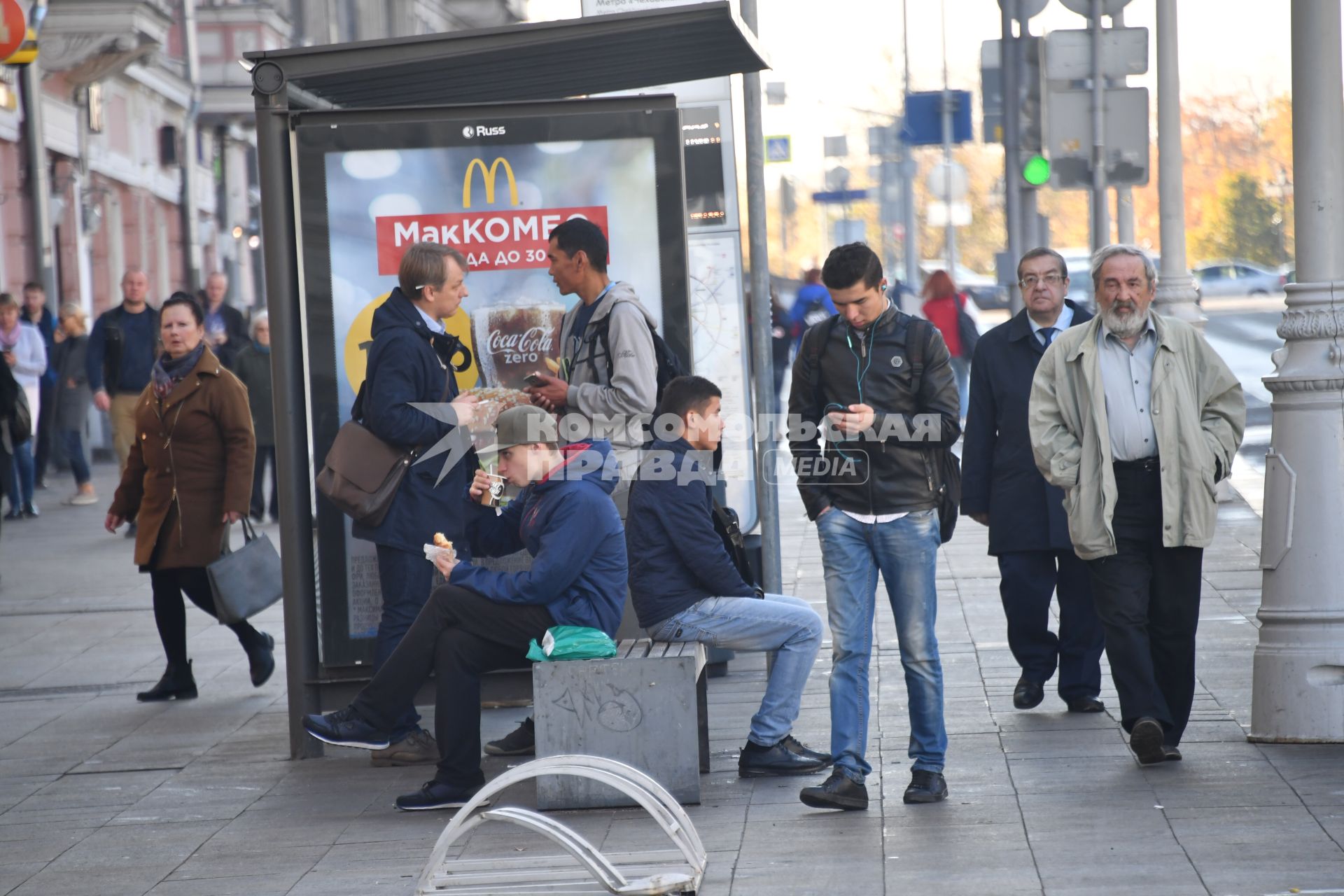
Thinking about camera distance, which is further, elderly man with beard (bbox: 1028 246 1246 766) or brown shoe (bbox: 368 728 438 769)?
brown shoe (bbox: 368 728 438 769)

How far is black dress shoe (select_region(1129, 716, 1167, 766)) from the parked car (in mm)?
51906

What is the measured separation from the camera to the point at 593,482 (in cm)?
618

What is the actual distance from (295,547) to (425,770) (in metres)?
1.02

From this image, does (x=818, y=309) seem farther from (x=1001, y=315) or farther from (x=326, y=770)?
(x=1001, y=315)

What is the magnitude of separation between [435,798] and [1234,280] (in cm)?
5370

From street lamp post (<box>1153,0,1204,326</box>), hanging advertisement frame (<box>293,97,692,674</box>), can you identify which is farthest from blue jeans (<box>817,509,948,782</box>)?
street lamp post (<box>1153,0,1204,326</box>)

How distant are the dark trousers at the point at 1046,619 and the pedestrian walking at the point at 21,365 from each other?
1101 centimetres

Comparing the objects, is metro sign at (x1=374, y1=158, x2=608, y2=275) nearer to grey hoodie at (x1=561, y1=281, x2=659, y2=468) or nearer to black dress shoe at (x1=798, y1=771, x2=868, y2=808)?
grey hoodie at (x1=561, y1=281, x2=659, y2=468)

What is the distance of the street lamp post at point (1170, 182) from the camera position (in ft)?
47.9

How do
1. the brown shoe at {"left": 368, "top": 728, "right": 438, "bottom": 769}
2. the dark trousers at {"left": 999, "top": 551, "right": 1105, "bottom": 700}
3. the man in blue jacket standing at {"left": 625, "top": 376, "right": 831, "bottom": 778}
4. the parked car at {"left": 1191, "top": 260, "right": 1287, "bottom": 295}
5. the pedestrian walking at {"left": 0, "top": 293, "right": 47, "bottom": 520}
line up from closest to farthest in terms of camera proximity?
the man in blue jacket standing at {"left": 625, "top": 376, "right": 831, "bottom": 778} < the brown shoe at {"left": 368, "top": 728, "right": 438, "bottom": 769} < the dark trousers at {"left": 999, "top": 551, "right": 1105, "bottom": 700} < the pedestrian walking at {"left": 0, "top": 293, "right": 47, "bottom": 520} < the parked car at {"left": 1191, "top": 260, "right": 1287, "bottom": 295}

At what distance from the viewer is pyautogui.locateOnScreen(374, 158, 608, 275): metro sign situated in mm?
7383

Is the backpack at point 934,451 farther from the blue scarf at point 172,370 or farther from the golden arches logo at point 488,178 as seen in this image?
the blue scarf at point 172,370

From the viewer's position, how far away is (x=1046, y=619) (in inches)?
297

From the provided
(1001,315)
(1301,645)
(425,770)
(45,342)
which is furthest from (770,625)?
(1001,315)
